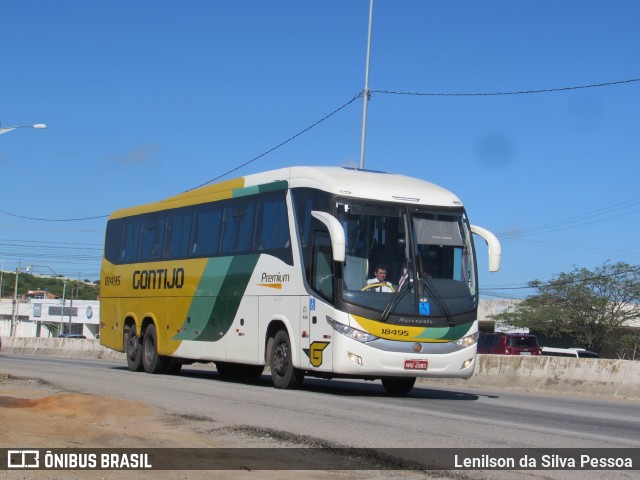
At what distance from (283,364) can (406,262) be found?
3.12 metres

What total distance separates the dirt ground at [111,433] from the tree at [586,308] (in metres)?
51.5

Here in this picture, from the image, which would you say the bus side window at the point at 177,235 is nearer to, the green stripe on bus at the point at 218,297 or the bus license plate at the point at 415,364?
the green stripe on bus at the point at 218,297

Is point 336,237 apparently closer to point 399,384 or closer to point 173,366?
point 399,384

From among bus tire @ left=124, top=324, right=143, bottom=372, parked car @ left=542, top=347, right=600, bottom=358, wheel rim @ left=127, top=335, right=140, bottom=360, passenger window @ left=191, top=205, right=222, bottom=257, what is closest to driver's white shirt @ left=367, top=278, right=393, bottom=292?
passenger window @ left=191, top=205, right=222, bottom=257

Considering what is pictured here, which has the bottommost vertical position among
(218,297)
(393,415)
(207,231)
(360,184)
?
(393,415)

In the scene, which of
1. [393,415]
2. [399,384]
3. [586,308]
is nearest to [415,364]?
[399,384]

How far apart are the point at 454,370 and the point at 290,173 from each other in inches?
179

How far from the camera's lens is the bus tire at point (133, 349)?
78.9 ft

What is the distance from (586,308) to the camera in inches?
2462

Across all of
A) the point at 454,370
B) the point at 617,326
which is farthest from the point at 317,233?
the point at 617,326

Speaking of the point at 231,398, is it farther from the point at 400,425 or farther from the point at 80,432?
the point at 80,432

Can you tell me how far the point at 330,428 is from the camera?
37.7ft

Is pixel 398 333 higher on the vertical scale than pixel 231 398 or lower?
higher

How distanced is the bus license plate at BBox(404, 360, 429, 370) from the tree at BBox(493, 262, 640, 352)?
46.9 m
